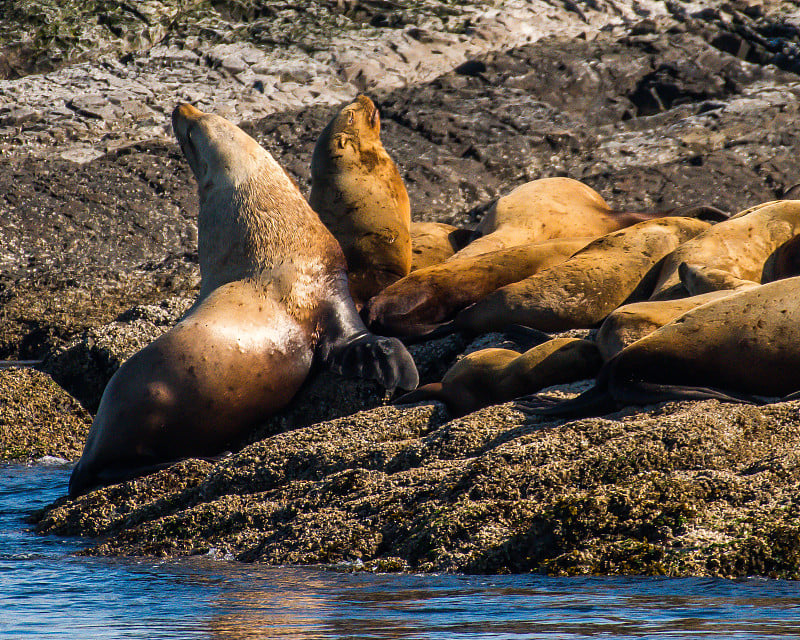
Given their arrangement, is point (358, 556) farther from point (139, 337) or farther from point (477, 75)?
point (477, 75)

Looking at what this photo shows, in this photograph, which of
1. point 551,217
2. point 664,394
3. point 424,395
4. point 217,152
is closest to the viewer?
point 664,394

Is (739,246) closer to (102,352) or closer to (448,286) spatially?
(448,286)

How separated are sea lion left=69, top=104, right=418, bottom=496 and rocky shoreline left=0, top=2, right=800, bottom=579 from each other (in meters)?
0.22

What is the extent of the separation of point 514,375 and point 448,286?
2063 mm

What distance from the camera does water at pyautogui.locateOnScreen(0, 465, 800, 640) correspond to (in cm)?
287

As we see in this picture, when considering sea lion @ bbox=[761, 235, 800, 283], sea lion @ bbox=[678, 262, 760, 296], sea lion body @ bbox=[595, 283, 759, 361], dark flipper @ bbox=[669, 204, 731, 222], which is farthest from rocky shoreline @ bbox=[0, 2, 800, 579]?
dark flipper @ bbox=[669, 204, 731, 222]

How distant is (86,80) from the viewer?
1680 centimetres

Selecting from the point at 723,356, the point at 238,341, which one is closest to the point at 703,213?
the point at 238,341

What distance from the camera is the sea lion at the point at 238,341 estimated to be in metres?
5.93

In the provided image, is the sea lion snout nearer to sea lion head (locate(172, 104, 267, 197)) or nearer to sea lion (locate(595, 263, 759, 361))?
sea lion head (locate(172, 104, 267, 197))

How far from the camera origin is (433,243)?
9312 millimetres

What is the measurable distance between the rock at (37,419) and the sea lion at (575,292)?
2723 millimetres

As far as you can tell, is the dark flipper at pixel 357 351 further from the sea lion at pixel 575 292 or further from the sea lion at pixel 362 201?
the sea lion at pixel 362 201

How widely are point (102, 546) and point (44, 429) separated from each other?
10.5 feet
